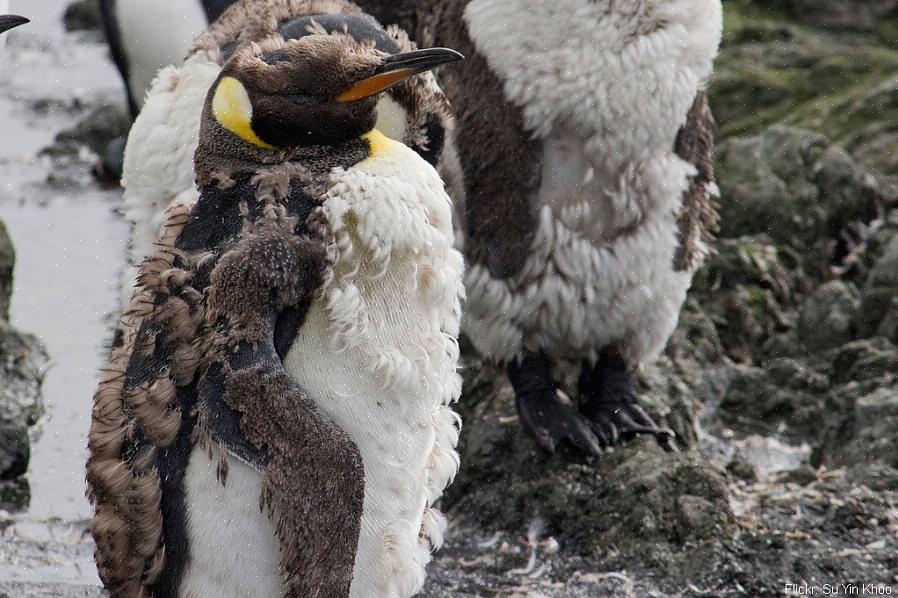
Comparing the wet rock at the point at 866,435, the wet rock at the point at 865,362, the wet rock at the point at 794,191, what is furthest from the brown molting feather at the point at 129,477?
the wet rock at the point at 794,191

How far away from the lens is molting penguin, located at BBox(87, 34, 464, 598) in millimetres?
2500

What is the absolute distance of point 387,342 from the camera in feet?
9.04

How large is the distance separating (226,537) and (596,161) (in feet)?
6.41

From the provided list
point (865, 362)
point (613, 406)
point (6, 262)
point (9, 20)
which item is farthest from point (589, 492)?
point (6, 262)

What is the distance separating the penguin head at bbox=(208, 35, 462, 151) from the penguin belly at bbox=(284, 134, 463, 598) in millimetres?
123

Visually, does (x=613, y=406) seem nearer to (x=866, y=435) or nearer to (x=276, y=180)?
(x=866, y=435)

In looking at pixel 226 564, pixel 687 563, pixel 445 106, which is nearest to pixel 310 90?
pixel 445 106

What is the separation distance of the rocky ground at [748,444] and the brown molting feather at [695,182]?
1.98 feet

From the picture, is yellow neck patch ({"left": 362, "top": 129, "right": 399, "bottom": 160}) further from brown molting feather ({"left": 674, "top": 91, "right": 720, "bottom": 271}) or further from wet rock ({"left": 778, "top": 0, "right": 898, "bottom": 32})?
wet rock ({"left": 778, "top": 0, "right": 898, "bottom": 32})

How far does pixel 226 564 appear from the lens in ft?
8.63

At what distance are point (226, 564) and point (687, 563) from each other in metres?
1.66

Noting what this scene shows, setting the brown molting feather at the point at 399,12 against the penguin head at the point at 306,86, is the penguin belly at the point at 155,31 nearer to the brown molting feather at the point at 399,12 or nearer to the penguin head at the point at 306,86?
the brown molting feather at the point at 399,12

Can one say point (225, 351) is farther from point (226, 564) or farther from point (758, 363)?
point (758, 363)

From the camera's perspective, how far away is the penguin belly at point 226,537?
2.58 metres
